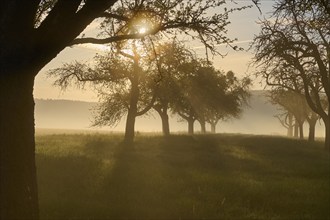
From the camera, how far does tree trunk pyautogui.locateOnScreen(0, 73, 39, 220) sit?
7.02m

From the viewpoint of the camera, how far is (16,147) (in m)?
7.16

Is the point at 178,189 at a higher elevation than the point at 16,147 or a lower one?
lower

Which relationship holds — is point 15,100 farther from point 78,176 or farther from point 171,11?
point 78,176

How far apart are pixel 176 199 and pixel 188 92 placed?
1548 inches

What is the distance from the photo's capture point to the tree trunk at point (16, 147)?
276 inches

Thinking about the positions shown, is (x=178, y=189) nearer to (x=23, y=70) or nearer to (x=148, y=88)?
(x=23, y=70)

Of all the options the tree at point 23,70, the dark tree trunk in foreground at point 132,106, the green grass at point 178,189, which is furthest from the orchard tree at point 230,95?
the tree at point 23,70

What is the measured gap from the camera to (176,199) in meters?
14.9

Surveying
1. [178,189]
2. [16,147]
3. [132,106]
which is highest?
[132,106]

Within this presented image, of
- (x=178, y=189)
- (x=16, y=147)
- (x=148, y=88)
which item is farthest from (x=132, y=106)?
(x=16, y=147)

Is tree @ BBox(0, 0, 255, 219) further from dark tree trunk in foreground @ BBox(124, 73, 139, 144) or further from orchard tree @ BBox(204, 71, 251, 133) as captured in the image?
orchard tree @ BBox(204, 71, 251, 133)

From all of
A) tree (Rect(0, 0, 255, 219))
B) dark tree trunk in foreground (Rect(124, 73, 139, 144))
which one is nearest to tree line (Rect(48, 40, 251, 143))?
dark tree trunk in foreground (Rect(124, 73, 139, 144))

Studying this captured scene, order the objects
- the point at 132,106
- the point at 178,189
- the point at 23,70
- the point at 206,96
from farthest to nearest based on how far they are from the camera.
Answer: the point at 206,96 → the point at 132,106 → the point at 178,189 → the point at 23,70

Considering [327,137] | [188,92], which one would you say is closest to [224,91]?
[188,92]
